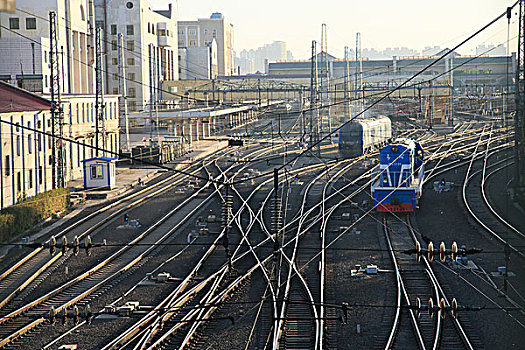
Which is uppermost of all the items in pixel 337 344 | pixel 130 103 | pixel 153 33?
pixel 153 33

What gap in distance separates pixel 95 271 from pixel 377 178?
12062 mm

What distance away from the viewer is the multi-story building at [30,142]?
2106 centimetres

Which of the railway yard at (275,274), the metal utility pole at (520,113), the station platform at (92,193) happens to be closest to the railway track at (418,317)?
the railway yard at (275,274)

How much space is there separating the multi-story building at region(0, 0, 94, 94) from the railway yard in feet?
43.7

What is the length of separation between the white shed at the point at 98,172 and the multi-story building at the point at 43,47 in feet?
27.9

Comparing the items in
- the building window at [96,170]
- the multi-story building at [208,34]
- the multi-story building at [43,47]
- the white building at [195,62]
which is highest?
the multi-story building at [208,34]

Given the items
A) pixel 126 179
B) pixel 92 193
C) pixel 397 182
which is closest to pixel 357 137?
pixel 126 179

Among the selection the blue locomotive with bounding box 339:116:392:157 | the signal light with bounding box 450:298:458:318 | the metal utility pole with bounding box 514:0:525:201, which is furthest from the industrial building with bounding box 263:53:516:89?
the signal light with bounding box 450:298:458:318

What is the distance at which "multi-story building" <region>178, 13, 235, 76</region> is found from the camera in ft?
336

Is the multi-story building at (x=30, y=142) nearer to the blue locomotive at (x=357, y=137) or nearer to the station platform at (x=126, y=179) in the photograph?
the station platform at (x=126, y=179)

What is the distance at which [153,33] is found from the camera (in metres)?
59.7

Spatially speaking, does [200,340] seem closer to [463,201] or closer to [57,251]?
[57,251]

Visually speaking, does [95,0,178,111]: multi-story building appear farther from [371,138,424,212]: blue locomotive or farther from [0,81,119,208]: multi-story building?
[371,138,424,212]: blue locomotive

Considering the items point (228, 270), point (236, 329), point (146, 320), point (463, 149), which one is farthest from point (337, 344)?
point (463, 149)
